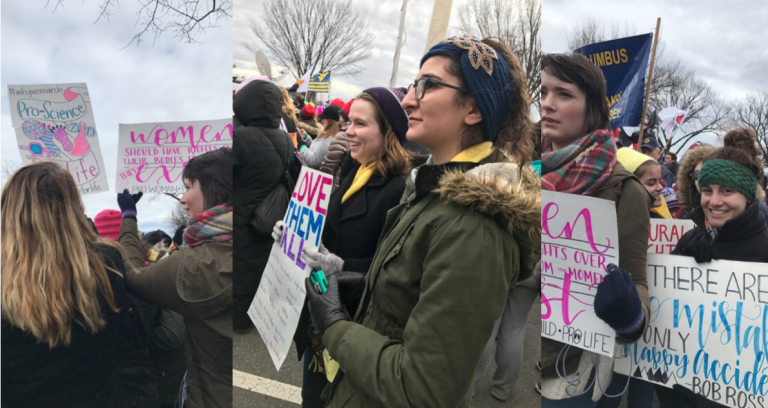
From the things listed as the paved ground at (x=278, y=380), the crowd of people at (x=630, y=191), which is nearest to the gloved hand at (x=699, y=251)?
the crowd of people at (x=630, y=191)

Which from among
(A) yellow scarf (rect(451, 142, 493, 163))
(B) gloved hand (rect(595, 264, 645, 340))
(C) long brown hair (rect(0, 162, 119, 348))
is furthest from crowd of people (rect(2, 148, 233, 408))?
(B) gloved hand (rect(595, 264, 645, 340))

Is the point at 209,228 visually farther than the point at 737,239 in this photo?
No

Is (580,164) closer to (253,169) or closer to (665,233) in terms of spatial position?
(665,233)

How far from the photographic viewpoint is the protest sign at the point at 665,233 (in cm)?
147

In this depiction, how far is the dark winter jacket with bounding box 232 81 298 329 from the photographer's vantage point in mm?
1509

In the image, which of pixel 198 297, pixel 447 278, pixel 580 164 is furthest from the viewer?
pixel 580 164

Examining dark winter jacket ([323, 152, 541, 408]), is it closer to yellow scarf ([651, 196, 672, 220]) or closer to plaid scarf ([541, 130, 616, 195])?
plaid scarf ([541, 130, 616, 195])

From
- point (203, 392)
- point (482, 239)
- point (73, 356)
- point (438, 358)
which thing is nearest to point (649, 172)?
point (482, 239)

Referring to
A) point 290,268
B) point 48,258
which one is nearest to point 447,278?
point 290,268

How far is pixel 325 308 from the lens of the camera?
3.97 feet

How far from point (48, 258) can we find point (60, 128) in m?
0.33

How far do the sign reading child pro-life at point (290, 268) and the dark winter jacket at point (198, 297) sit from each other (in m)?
0.16

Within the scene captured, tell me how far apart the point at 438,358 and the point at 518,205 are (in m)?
0.34

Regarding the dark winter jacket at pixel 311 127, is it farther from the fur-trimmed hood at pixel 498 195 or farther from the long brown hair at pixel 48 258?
the fur-trimmed hood at pixel 498 195
